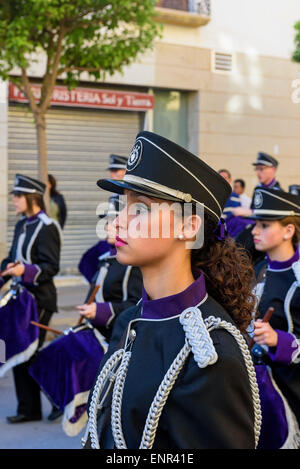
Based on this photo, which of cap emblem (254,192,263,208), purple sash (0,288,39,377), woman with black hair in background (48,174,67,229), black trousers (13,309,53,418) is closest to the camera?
cap emblem (254,192,263,208)

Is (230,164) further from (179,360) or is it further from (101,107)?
(179,360)

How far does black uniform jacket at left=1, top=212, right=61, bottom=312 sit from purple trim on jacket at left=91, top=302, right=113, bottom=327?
131cm

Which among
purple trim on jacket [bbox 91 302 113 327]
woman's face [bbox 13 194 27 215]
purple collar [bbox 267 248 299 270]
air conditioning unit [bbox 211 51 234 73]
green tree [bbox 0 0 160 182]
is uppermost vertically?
air conditioning unit [bbox 211 51 234 73]

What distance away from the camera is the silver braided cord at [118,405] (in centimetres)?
197

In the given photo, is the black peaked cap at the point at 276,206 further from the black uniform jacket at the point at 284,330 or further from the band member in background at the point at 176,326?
the band member in background at the point at 176,326

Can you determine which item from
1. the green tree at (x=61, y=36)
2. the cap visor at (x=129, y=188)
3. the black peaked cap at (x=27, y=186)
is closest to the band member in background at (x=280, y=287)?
the cap visor at (x=129, y=188)

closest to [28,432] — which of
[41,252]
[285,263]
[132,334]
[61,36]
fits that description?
[41,252]

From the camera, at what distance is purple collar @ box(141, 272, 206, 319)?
6.79 feet

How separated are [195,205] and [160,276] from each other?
25 cm

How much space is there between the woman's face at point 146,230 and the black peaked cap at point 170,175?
0.05m

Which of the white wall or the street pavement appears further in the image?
the white wall

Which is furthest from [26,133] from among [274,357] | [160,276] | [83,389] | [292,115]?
[160,276]

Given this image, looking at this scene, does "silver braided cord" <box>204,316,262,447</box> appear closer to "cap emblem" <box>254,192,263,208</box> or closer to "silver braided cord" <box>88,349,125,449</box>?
"silver braided cord" <box>88,349,125,449</box>

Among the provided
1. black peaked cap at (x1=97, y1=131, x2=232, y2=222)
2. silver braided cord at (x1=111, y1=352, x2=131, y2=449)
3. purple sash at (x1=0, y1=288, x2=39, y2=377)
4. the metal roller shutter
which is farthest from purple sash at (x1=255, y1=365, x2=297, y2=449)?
the metal roller shutter
